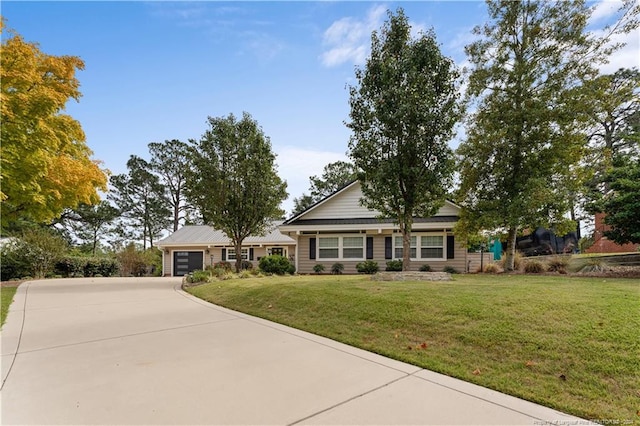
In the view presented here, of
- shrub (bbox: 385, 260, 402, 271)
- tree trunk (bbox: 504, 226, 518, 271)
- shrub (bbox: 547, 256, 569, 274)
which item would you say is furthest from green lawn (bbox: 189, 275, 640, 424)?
shrub (bbox: 385, 260, 402, 271)

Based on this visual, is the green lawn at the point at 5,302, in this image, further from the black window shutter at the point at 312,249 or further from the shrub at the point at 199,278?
the black window shutter at the point at 312,249

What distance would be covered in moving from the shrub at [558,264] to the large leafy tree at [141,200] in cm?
3689

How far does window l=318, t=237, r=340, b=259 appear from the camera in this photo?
57.2 ft

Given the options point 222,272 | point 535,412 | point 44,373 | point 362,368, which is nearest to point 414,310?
point 362,368

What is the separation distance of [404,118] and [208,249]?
17800mm

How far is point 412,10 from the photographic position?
9961 millimetres

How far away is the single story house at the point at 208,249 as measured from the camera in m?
21.5

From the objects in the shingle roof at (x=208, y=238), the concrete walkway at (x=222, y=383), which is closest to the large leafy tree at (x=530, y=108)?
the concrete walkway at (x=222, y=383)

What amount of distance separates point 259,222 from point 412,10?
10.7 m

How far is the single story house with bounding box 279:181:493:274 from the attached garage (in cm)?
921

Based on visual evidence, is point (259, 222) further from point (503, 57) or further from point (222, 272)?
point (503, 57)

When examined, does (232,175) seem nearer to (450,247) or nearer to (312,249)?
(312,249)

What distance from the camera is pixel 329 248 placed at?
17.5m

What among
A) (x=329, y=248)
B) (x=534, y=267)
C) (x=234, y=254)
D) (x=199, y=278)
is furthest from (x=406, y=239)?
(x=234, y=254)
